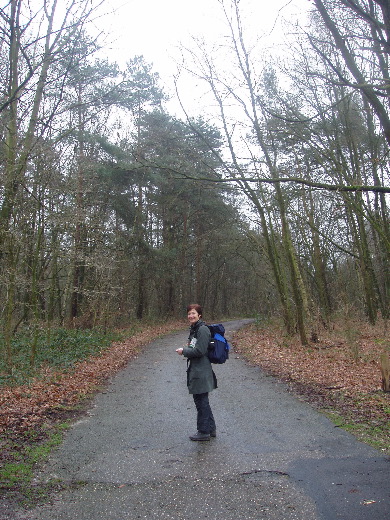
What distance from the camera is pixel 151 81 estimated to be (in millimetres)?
25516

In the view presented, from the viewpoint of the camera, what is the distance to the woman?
5473 mm

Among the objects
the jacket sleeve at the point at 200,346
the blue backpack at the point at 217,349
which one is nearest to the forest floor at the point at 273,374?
the blue backpack at the point at 217,349

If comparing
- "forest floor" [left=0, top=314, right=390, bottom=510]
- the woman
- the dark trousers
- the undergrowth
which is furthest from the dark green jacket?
the undergrowth

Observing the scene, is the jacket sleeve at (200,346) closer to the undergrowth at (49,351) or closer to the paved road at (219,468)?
the paved road at (219,468)

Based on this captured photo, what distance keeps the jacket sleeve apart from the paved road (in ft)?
3.48

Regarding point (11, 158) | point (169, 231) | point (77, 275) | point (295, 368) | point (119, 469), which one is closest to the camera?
point (119, 469)

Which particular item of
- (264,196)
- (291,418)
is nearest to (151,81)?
(264,196)

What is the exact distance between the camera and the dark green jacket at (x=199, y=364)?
18.2 feet

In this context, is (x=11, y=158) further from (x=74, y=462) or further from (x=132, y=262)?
(x=132, y=262)

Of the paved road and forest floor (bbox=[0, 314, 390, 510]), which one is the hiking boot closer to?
the paved road

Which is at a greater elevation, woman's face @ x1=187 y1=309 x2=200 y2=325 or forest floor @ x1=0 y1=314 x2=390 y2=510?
woman's face @ x1=187 y1=309 x2=200 y2=325

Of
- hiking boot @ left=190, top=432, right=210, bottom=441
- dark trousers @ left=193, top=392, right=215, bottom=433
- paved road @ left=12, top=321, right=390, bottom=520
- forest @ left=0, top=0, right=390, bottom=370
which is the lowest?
paved road @ left=12, top=321, right=390, bottom=520

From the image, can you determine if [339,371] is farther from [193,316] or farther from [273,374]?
[193,316]

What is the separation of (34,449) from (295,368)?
730 cm
